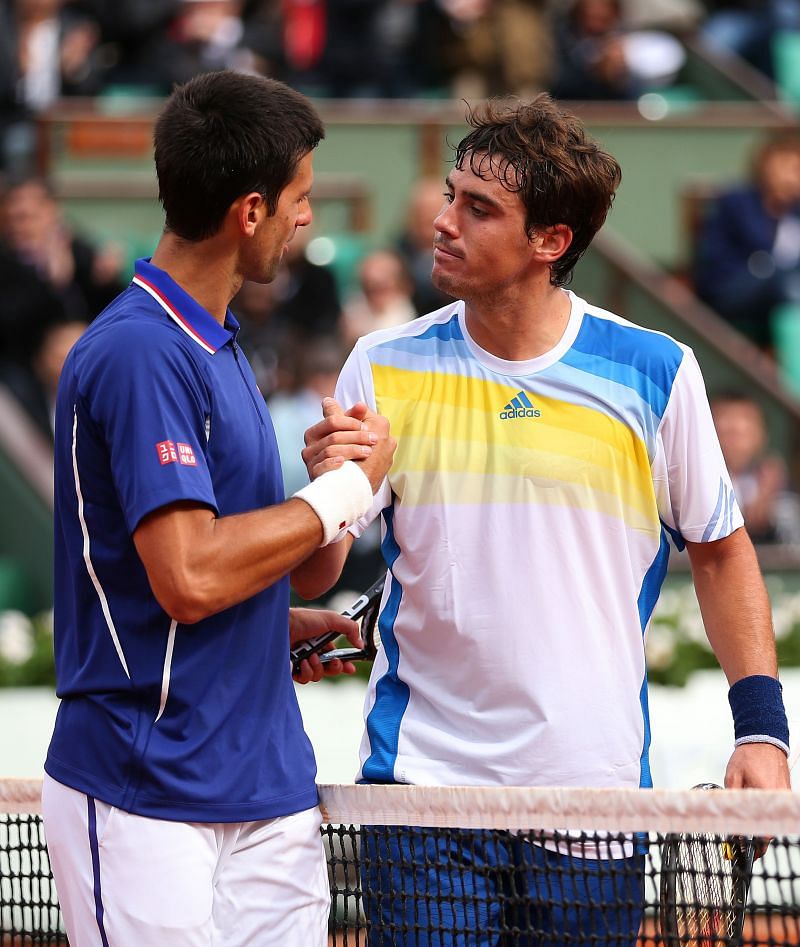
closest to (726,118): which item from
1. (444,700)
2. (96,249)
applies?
(96,249)

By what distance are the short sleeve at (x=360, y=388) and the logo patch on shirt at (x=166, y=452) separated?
0.73 m

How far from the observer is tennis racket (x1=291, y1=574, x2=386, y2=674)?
327 cm

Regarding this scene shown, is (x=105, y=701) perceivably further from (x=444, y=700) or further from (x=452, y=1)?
(x=452, y=1)

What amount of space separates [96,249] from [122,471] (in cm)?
701

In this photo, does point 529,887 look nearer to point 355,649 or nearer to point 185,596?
point 355,649

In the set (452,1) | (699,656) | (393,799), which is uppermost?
(452,1)

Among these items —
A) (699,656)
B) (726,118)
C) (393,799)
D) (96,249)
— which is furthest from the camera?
(726,118)

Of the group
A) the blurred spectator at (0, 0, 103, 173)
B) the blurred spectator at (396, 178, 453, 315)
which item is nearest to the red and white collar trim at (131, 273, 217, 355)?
the blurred spectator at (396, 178, 453, 315)

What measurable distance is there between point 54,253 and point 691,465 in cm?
653

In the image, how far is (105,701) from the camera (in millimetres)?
2633

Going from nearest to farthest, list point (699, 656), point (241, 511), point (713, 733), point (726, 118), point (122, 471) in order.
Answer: point (122, 471)
point (241, 511)
point (713, 733)
point (699, 656)
point (726, 118)

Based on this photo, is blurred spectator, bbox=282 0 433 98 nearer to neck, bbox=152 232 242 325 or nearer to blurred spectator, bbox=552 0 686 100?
blurred spectator, bbox=552 0 686 100

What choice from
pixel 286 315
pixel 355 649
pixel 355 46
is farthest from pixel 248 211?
pixel 355 46

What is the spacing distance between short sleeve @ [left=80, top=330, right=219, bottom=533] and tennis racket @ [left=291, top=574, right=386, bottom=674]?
76cm
